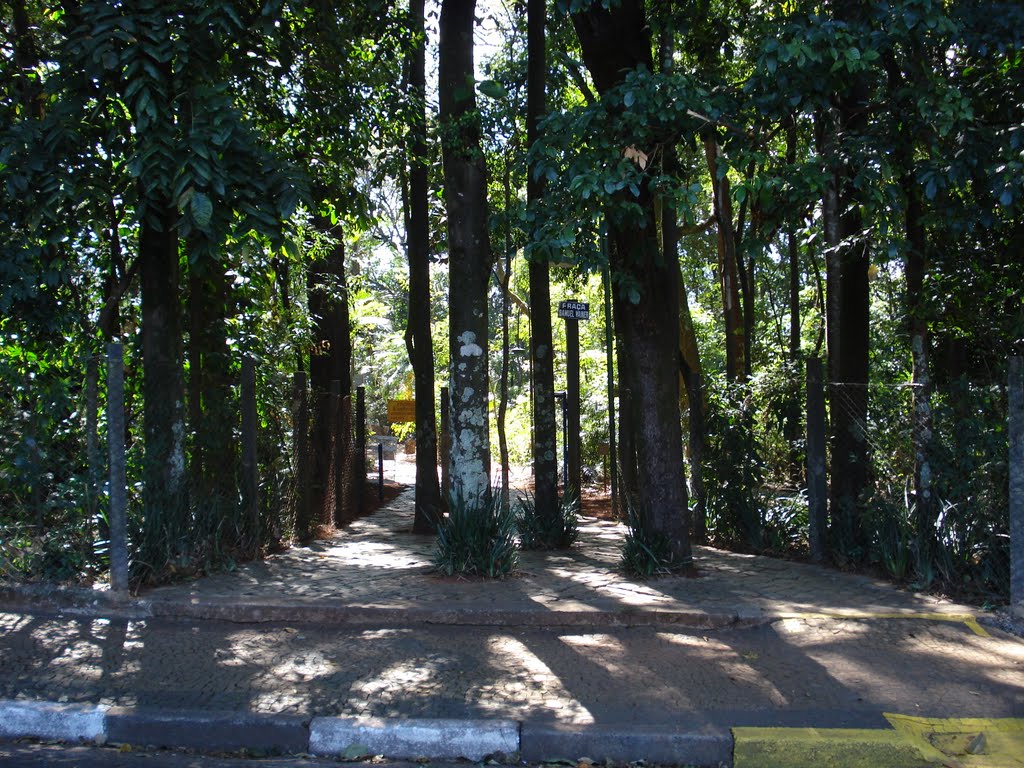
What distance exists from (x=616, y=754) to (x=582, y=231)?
408 centimetres

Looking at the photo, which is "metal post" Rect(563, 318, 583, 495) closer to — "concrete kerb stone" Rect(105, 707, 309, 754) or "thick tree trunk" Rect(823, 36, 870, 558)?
"thick tree trunk" Rect(823, 36, 870, 558)

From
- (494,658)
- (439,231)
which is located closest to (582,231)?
(494,658)

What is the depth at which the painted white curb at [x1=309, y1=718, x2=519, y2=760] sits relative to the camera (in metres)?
4.77

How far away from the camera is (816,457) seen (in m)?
8.32

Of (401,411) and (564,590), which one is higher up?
(401,411)

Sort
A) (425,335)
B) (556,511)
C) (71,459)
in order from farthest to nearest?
(425,335) → (556,511) → (71,459)

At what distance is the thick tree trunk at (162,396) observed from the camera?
23.9 ft

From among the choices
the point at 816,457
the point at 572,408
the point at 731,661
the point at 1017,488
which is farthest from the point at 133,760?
the point at 572,408

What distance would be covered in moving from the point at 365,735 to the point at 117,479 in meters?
3.08

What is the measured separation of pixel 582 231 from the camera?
23.5 feet

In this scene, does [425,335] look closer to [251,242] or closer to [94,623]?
[251,242]

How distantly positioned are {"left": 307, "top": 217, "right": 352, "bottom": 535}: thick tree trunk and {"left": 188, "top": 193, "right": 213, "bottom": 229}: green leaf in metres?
4.59

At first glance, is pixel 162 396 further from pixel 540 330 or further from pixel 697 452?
pixel 697 452

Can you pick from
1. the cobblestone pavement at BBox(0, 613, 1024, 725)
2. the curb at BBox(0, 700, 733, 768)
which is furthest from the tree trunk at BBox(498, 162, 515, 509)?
the curb at BBox(0, 700, 733, 768)
